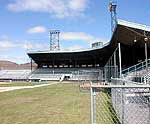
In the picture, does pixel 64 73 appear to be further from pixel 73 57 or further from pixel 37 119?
pixel 37 119

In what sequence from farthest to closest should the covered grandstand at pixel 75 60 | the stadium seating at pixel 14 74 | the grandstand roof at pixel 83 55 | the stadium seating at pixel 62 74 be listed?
the stadium seating at pixel 14 74
the stadium seating at pixel 62 74
the covered grandstand at pixel 75 60
the grandstand roof at pixel 83 55

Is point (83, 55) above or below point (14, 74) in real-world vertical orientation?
above

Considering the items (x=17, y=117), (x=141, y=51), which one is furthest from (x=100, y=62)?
(x=17, y=117)

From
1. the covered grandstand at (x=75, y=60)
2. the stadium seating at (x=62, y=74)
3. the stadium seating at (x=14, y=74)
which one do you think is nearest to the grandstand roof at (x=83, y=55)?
the covered grandstand at (x=75, y=60)

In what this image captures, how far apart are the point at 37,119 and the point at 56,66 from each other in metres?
73.4

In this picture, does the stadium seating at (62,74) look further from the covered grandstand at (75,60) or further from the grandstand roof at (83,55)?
the grandstand roof at (83,55)

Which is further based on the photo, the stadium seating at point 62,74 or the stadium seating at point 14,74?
the stadium seating at point 14,74

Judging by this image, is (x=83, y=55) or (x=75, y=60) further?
(x=75, y=60)

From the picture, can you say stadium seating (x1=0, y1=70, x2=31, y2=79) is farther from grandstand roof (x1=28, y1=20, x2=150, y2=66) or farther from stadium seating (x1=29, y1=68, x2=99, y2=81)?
grandstand roof (x1=28, y1=20, x2=150, y2=66)

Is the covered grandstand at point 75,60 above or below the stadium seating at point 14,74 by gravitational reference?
above

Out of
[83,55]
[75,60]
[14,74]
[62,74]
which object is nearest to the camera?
[83,55]

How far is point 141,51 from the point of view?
4953cm

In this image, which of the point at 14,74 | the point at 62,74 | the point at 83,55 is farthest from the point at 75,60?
the point at 14,74

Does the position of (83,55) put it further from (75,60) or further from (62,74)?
(62,74)
